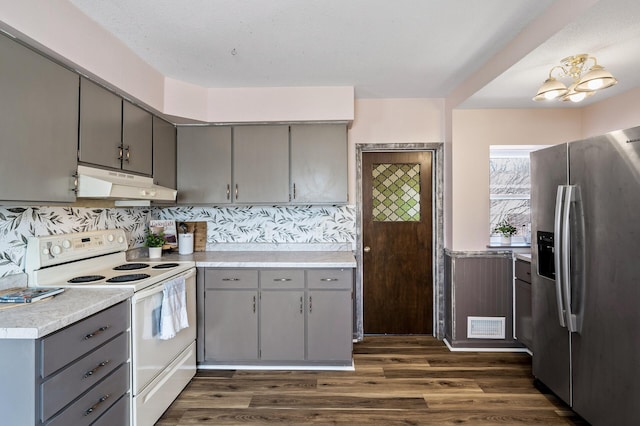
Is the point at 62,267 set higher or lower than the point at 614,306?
higher

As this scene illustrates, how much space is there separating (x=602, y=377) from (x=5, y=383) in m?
2.84

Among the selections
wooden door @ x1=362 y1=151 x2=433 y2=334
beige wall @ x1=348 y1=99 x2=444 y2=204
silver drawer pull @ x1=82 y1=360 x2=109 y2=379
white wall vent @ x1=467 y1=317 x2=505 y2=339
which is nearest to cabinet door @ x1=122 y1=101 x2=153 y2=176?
silver drawer pull @ x1=82 y1=360 x2=109 y2=379

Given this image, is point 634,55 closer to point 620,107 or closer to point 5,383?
point 620,107

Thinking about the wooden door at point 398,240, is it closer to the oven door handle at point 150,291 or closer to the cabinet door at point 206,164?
the cabinet door at point 206,164

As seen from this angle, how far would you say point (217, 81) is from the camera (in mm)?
2785

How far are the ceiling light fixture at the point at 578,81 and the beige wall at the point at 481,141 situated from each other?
2.73 feet

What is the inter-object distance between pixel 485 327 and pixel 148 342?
2.88 m

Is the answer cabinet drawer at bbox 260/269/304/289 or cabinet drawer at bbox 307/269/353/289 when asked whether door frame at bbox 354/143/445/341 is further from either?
cabinet drawer at bbox 260/269/304/289

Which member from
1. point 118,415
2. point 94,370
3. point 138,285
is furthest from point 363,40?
point 118,415

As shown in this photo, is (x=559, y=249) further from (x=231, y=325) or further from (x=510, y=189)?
(x=231, y=325)

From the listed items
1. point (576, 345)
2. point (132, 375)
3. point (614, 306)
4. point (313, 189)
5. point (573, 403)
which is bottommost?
point (573, 403)

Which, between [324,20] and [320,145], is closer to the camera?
[324,20]

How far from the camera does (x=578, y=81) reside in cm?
193

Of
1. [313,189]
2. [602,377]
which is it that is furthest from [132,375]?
[602,377]
